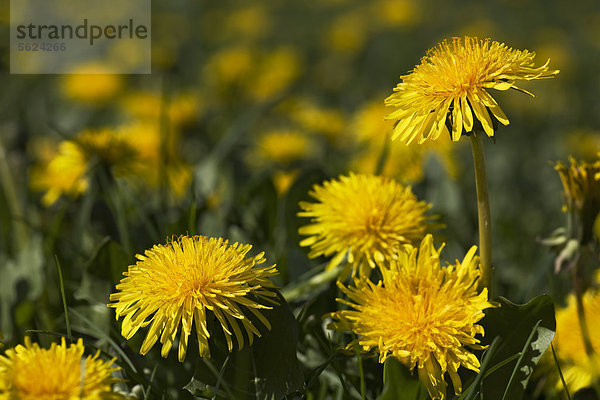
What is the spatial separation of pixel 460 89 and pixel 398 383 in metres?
0.51

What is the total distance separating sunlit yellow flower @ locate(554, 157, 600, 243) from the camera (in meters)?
1.33

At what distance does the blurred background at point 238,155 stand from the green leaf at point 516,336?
0.33 meters

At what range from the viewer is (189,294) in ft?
3.57

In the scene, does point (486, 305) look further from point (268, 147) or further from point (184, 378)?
point (268, 147)

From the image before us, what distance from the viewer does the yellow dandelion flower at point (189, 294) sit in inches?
42.6

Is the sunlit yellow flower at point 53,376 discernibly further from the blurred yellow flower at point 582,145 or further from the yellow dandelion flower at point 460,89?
the blurred yellow flower at point 582,145

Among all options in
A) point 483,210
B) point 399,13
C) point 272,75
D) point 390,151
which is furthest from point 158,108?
point 399,13

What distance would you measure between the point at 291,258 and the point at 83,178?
2.43ft

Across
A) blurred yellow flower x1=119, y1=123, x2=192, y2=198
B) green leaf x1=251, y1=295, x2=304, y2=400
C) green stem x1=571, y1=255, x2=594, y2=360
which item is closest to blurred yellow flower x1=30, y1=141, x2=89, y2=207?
blurred yellow flower x1=119, y1=123, x2=192, y2=198

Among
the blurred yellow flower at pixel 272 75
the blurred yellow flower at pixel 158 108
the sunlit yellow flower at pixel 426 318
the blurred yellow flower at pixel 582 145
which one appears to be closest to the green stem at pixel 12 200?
the blurred yellow flower at pixel 158 108

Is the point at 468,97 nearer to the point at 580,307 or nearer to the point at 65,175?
the point at 580,307

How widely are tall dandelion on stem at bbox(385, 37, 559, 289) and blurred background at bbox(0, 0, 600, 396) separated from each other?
40cm

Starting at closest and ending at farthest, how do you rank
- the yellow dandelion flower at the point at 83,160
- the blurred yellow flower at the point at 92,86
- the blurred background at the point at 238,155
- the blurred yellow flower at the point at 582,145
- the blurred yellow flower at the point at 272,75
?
the blurred background at the point at 238,155, the yellow dandelion flower at the point at 83,160, the blurred yellow flower at the point at 582,145, the blurred yellow flower at the point at 92,86, the blurred yellow flower at the point at 272,75

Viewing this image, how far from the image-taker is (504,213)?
9.29 feet
